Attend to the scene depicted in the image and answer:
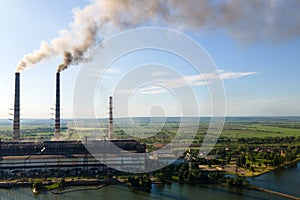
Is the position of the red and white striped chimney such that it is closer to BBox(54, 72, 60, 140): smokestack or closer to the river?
BBox(54, 72, 60, 140): smokestack

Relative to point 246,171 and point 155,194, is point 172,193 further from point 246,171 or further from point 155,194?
point 246,171

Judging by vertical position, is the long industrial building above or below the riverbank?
above

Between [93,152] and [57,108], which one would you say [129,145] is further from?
[57,108]

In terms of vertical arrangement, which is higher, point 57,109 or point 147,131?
point 57,109

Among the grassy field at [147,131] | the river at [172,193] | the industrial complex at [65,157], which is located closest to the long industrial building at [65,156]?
the industrial complex at [65,157]

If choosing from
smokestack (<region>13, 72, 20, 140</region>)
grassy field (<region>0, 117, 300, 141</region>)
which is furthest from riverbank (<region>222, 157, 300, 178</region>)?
smokestack (<region>13, 72, 20, 140</region>)

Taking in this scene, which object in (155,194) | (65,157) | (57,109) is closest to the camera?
(155,194)

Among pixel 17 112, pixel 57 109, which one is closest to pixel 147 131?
pixel 57 109

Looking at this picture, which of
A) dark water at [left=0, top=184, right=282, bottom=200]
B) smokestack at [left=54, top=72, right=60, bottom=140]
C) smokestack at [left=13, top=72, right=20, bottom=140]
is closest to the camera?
dark water at [left=0, top=184, right=282, bottom=200]

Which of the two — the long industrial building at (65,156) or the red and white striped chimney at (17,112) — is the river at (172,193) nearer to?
the long industrial building at (65,156)

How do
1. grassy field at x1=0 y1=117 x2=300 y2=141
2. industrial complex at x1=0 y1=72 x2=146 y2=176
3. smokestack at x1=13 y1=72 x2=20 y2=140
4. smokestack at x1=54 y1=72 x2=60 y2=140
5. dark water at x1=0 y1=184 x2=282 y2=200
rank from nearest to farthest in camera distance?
dark water at x1=0 y1=184 x2=282 y2=200, industrial complex at x1=0 y1=72 x2=146 y2=176, smokestack at x1=13 y1=72 x2=20 y2=140, smokestack at x1=54 y1=72 x2=60 y2=140, grassy field at x1=0 y1=117 x2=300 y2=141

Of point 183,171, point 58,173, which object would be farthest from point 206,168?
point 58,173
